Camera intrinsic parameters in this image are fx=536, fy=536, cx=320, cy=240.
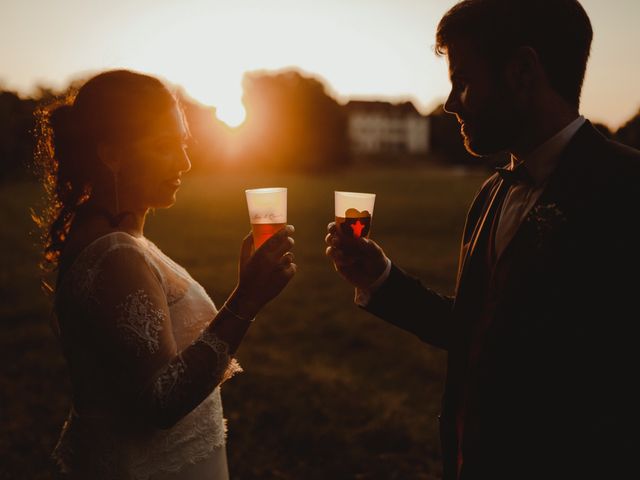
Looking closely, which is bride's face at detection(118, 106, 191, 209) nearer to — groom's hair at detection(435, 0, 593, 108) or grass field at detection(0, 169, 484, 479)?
grass field at detection(0, 169, 484, 479)

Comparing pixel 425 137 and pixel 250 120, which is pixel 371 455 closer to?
pixel 250 120

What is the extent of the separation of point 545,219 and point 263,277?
1106mm

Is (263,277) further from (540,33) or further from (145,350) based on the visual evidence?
(540,33)

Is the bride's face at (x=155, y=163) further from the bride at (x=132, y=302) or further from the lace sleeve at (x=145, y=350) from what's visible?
the lace sleeve at (x=145, y=350)

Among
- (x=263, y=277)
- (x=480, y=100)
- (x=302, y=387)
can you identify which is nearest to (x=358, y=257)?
(x=263, y=277)

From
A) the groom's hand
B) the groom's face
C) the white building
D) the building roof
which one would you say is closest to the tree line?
the white building

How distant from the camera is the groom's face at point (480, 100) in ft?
7.66

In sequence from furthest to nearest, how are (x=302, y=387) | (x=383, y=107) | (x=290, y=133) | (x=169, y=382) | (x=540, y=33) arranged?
(x=383, y=107)
(x=290, y=133)
(x=302, y=387)
(x=540, y=33)
(x=169, y=382)

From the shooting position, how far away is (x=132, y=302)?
1.96 metres

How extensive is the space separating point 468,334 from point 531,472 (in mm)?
592

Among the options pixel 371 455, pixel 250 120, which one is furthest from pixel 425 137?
pixel 371 455

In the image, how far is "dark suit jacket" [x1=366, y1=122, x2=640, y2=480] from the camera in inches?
76.2

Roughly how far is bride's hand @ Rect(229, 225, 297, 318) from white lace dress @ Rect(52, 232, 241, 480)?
0.57ft

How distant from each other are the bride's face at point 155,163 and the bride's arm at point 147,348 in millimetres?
368
